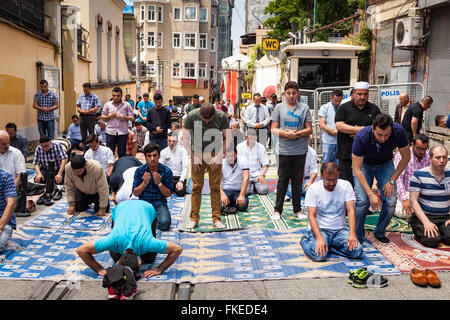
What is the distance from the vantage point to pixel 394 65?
16812 millimetres

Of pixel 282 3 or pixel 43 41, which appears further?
pixel 282 3

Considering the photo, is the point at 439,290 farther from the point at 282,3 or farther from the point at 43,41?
the point at 282,3

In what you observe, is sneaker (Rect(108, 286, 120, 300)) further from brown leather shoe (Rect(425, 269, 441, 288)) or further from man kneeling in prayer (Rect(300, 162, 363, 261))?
brown leather shoe (Rect(425, 269, 441, 288))

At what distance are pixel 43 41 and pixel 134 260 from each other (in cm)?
1355

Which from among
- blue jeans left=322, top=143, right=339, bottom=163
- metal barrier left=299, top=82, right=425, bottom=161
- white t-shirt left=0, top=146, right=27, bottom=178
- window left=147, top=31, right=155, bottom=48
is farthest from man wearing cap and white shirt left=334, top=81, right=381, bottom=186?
window left=147, top=31, right=155, bottom=48

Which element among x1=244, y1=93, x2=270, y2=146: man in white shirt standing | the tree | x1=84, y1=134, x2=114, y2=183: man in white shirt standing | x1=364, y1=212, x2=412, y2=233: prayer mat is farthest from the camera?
the tree

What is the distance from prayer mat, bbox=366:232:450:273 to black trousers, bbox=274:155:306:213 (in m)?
1.38

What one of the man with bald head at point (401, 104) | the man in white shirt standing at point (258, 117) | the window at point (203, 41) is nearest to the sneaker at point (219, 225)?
the man with bald head at point (401, 104)

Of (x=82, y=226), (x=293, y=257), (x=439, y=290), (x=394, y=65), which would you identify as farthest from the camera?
(x=394, y=65)

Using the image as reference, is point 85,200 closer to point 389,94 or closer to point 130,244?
point 130,244

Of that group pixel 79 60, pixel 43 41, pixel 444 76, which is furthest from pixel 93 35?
pixel 444 76

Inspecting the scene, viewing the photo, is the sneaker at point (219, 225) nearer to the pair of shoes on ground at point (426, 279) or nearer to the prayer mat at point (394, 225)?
the prayer mat at point (394, 225)

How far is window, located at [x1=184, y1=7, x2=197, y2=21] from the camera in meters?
57.8

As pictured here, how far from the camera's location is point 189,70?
5841cm
